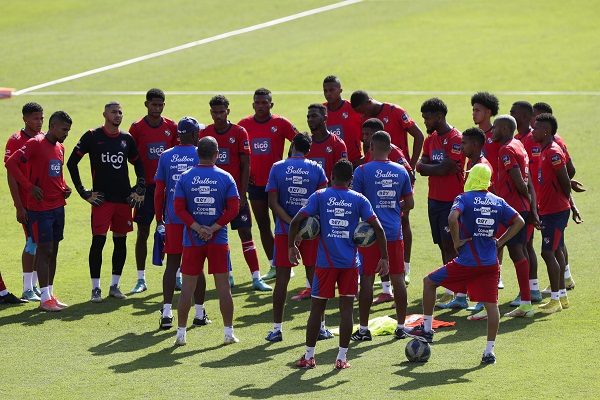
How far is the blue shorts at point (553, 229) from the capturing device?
533 inches

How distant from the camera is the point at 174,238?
41.5 feet

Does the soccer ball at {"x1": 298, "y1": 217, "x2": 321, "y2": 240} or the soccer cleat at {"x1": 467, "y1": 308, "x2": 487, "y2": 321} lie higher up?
the soccer ball at {"x1": 298, "y1": 217, "x2": 321, "y2": 240}

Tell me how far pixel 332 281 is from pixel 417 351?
4.01 ft

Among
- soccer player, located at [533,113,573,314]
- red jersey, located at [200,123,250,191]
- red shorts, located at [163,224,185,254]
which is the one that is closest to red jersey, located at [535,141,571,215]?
soccer player, located at [533,113,573,314]

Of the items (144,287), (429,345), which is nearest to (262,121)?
(144,287)

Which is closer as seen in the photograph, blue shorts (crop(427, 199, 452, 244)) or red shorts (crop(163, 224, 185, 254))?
red shorts (crop(163, 224, 185, 254))

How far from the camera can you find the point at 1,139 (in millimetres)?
23344

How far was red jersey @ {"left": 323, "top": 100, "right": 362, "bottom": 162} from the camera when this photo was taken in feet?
50.5

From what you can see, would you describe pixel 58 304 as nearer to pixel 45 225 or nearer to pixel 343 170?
pixel 45 225

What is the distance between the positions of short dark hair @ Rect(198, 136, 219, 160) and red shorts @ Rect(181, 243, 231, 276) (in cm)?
105

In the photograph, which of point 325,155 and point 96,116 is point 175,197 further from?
point 96,116

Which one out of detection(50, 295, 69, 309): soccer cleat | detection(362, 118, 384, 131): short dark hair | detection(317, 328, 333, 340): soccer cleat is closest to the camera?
detection(317, 328, 333, 340): soccer cleat

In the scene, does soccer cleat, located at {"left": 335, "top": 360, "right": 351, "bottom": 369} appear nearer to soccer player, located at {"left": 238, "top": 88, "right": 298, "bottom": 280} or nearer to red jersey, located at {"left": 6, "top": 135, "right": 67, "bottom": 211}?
soccer player, located at {"left": 238, "top": 88, "right": 298, "bottom": 280}

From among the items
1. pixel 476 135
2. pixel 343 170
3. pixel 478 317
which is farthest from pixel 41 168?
pixel 478 317
